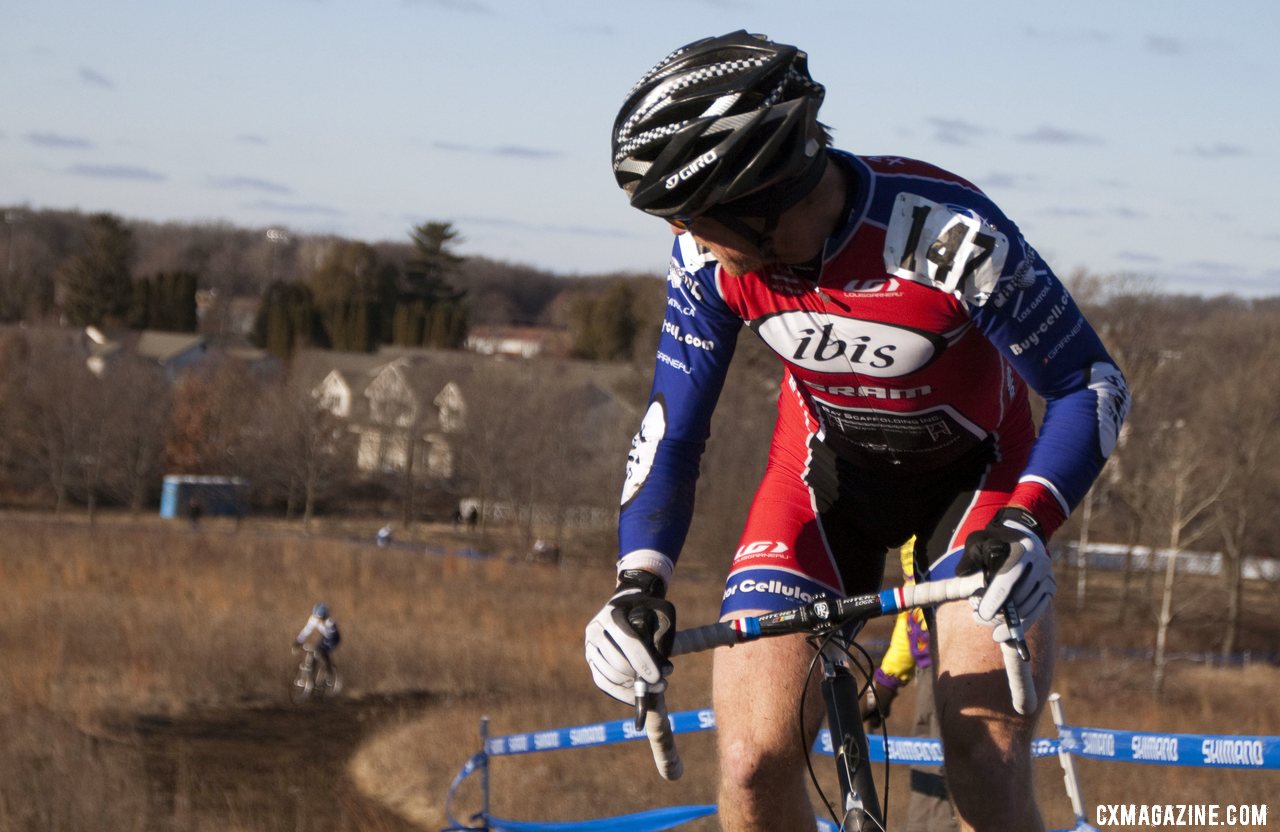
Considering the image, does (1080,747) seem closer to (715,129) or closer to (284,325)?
(715,129)

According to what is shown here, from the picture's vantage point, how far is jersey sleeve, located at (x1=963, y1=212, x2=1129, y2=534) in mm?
3307

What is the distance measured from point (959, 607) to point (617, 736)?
17.8ft

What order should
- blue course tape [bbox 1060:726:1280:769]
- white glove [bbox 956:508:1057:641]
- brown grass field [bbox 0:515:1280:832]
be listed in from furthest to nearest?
1. brown grass field [bbox 0:515:1280:832]
2. blue course tape [bbox 1060:726:1280:769]
3. white glove [bbox 956:508:1057:641]

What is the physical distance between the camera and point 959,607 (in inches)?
140

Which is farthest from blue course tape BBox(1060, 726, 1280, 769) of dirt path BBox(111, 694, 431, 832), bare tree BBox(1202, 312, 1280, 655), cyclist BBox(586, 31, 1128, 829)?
bare tree BBox(1202, 312, 1280, 655)

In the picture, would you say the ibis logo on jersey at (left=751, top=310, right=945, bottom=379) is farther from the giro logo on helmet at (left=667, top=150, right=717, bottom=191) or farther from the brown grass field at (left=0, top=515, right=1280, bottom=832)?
the brown grass field at (left=0, top=515, right=1280, bottom=832)

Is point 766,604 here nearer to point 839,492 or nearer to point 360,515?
point 839,492

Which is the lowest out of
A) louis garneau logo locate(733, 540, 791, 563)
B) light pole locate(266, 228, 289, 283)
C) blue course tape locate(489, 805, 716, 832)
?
blue course tape locate(489, 805, 716, 832)

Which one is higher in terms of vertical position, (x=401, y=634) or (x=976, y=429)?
(x=976, y=429)

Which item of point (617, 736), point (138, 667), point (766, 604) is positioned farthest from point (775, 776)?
point (138, 667)

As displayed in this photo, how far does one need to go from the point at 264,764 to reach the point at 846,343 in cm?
1600

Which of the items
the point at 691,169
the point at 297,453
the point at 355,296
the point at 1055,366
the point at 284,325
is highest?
the point at 355,296

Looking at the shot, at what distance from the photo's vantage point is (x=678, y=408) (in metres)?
3.73

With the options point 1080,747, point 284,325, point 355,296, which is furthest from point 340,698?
point 355,296
